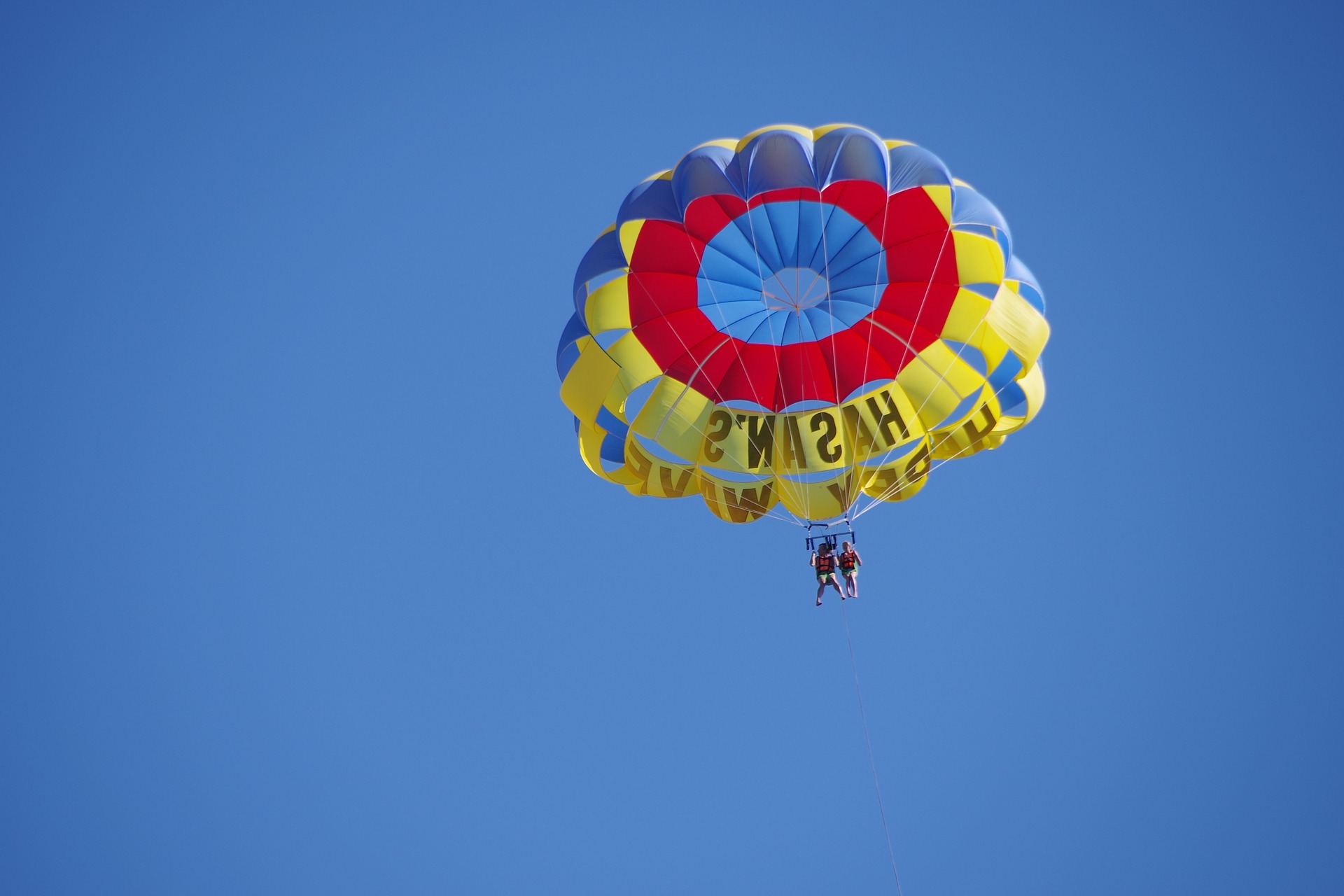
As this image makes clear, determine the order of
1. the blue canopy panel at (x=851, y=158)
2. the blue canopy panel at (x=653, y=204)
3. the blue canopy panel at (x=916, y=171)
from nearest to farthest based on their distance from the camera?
1. the blue canopy panel at (x=851, y=158)
2. the blue canopy panel at (x=916, y=171)
3. the blue canopy panel at (x=653, y=204)

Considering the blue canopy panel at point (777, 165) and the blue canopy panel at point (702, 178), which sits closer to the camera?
the blue canopy panel at point (777, 165)

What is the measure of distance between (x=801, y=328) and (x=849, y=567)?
9.97 ft

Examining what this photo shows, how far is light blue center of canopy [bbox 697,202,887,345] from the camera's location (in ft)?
49.5

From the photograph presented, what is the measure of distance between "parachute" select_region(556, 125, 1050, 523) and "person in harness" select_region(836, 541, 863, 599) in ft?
2.89

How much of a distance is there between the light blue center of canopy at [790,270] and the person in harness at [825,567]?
2616 millimetres

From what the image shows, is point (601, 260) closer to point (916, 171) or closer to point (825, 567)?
point (916, 171)

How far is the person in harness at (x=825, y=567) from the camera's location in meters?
15.0

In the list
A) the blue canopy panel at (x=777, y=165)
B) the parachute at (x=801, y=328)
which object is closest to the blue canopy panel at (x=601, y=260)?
the parachute at (x=801, y=328)

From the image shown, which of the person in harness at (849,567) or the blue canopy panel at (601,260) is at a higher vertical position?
the blue canopy panel at (601,260)

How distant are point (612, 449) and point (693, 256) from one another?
2579 millimetres

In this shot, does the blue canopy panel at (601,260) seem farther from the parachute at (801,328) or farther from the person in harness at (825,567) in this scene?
the person in harness at (825,567)

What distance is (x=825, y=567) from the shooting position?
15.0 metres

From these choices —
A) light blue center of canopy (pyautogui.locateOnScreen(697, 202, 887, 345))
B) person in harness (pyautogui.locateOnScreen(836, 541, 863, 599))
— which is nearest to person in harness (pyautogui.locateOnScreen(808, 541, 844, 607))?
person in harness (pyautogui.locateOnScreen(836, 541, 863, 599))

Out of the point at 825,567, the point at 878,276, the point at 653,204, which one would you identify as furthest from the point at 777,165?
the point at 825,567
